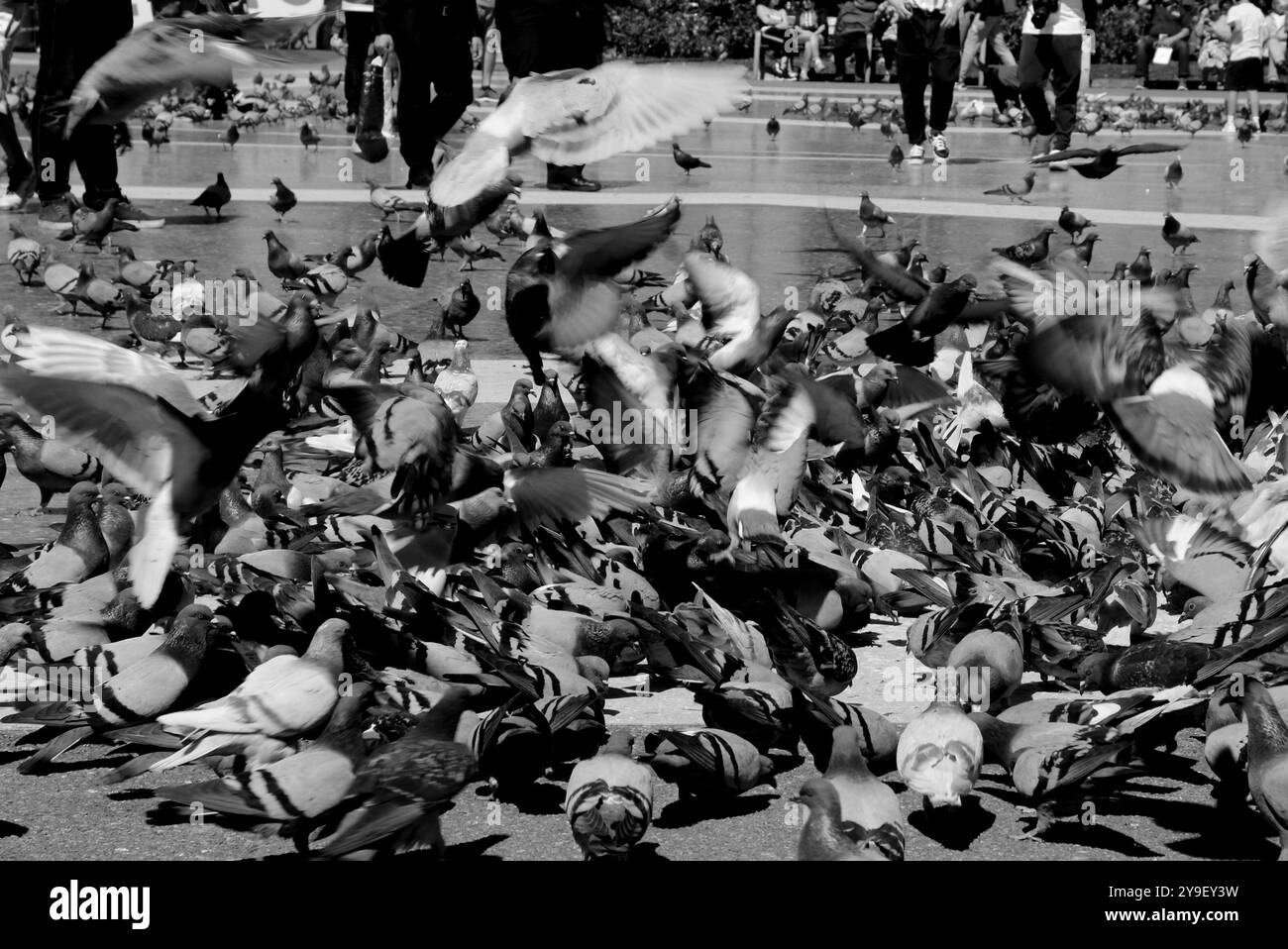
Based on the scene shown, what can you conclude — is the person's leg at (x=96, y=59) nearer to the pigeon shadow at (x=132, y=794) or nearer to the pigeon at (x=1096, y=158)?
the pigeon at (x=1096, y=158)

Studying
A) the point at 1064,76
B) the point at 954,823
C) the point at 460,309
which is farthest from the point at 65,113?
the point at 1064,76

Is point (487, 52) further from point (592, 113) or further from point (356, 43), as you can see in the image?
point (592, 113)

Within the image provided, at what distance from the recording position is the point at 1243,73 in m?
26.0

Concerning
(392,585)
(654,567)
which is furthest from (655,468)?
(392,585)

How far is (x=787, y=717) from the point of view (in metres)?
4.19

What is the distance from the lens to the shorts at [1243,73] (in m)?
26.0

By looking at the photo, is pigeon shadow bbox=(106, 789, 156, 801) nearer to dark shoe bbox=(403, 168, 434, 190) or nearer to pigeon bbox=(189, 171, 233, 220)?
pigeon bbox=(189, 171, 233, 220)

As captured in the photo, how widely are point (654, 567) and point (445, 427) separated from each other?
29.7 inches

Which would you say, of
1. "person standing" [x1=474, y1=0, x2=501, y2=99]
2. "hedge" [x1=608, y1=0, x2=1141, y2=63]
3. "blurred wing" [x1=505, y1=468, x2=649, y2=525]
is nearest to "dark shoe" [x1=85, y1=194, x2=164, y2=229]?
"blurred wing" [x1=505, y1=468, x2=649, y2=525]

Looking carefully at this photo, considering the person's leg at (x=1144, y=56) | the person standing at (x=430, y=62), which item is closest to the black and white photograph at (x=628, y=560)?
the person standing at (x=430, y=62)

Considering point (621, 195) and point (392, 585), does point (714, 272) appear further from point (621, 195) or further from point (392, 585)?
point (621, 195)

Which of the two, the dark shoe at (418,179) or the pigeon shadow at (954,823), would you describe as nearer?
the pigeon shadow at (954,823)

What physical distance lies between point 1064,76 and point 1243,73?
25.7 ft

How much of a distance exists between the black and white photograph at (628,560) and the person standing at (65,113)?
8.75 feet
